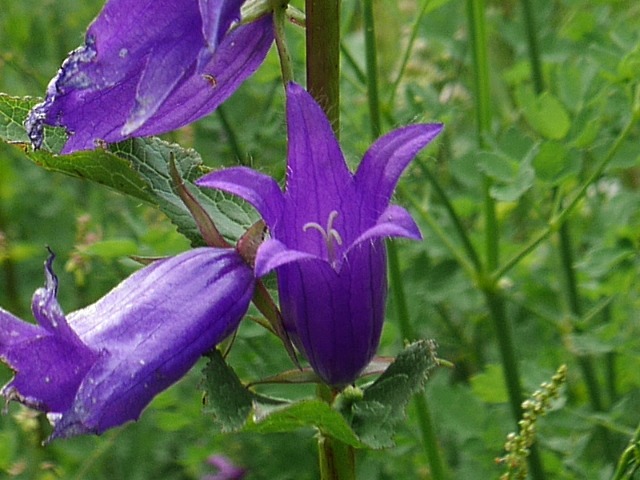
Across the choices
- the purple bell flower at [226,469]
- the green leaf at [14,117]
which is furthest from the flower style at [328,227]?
the purple bell flower at [226,469]

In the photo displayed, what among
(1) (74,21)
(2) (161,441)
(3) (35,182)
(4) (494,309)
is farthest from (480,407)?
(1) (74,21)

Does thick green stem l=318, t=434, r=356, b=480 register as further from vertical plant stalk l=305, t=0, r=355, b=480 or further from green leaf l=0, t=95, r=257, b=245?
green leaf l=0, t=95, r=257, b=245

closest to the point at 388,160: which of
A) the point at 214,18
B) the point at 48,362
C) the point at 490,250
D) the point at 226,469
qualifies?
the point at 214,18

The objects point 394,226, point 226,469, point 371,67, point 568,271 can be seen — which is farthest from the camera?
point 226,469

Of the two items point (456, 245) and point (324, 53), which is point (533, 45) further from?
point (324, 53)

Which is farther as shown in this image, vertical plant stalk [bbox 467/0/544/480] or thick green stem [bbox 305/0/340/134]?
vertical plant stalk [bbox 467/0/544/480]

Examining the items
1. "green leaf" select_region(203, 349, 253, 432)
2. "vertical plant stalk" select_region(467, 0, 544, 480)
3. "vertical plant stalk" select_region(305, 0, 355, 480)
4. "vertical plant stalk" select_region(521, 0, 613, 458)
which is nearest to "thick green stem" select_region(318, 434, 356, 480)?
"vertical plant stalk" select_region(305, 0, 355, 480)
